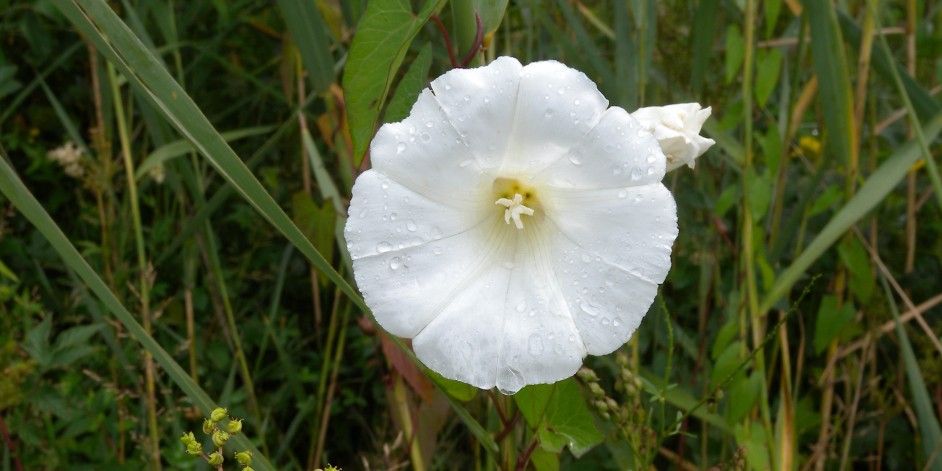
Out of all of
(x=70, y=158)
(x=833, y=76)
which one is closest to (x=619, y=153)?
(x=833, y=76)

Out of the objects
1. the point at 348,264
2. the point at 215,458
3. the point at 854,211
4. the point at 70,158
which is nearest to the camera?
the point at 215,458

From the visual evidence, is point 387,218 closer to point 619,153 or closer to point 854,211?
point 619,153

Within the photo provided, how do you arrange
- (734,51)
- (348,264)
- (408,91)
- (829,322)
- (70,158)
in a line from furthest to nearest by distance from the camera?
1. (70,158)
2. (829,322)
3. (734,51)
4. (348,264)
5. (408,91)

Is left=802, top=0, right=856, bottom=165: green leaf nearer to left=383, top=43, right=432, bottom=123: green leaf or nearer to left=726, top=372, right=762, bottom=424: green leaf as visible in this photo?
left=726, top=372, right=762, bottom=424: green leaf

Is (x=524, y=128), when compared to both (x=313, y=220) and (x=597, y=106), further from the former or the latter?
(x=313, y=220)

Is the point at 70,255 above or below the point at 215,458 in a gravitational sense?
above

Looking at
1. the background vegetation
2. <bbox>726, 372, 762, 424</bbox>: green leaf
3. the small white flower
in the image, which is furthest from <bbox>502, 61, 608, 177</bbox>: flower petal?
the small white flower
